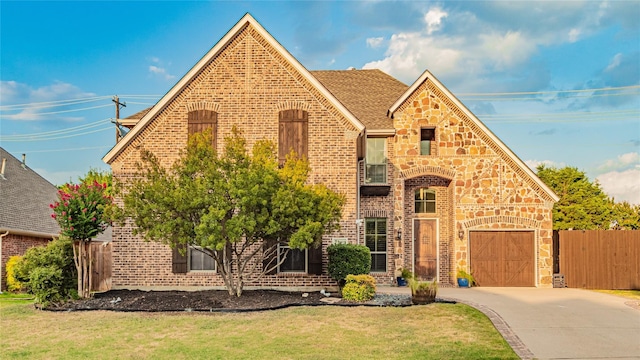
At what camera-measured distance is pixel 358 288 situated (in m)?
14.9

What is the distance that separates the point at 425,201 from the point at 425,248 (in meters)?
1.84

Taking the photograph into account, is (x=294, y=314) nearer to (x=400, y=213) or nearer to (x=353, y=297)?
(x=353, y=297)

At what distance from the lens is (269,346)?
10336 millimetres

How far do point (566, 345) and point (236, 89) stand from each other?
12476 mm

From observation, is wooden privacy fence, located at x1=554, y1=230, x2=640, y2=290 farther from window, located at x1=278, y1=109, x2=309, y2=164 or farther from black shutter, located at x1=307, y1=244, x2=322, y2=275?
window, located at x1=278, y1=109, x2=309, y2=164

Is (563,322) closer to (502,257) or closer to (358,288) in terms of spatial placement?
(358,288)

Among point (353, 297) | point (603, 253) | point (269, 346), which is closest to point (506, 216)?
point (603, 253)

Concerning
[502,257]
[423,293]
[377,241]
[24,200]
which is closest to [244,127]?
[377,241]

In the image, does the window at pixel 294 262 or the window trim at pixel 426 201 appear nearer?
the window at pixel 294 262

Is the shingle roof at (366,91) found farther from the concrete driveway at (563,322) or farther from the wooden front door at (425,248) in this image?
the concrete driveway at (563,322)

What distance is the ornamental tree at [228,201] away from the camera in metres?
13.7

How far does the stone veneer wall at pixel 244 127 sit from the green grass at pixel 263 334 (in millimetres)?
3888

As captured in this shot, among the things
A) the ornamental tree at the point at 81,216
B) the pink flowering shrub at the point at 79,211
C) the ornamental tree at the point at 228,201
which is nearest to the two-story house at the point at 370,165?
the ornamental tree at the point at 81,216

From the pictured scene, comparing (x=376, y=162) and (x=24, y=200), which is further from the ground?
(x=376, y=162)
